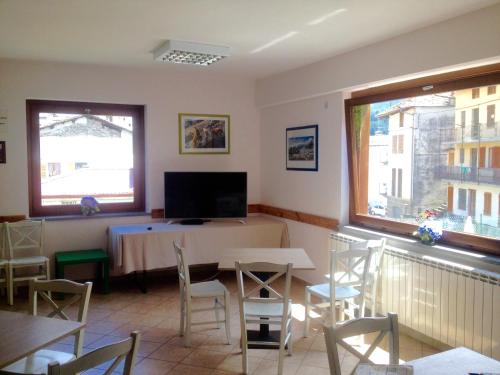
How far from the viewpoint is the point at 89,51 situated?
489 cm

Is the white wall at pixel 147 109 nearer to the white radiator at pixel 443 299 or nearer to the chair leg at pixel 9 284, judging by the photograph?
the chair leg at pixel 9 284

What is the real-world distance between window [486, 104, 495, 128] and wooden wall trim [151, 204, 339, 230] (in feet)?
6.57

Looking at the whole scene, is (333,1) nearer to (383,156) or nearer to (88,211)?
(383,156)

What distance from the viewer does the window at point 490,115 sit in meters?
3.58

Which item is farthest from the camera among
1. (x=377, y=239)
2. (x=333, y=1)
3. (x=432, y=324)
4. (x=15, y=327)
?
(x=377, y=239)

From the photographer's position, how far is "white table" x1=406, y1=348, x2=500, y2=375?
1896mm

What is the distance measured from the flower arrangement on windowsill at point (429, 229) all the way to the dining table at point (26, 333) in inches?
115

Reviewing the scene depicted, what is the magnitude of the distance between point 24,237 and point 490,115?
4940 millimetres

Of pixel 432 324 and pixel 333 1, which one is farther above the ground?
pixel 333 1

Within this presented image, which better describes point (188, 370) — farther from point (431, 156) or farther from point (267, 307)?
point (431, 156)

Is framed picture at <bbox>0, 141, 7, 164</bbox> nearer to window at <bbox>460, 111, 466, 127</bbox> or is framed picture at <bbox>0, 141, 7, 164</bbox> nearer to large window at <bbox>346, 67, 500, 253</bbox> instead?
large window at <bbox>346, 67, 500, 253</bbox>

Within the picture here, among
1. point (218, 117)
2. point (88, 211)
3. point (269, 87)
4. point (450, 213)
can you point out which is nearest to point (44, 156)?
point (88, 211)

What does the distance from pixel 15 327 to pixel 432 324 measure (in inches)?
123

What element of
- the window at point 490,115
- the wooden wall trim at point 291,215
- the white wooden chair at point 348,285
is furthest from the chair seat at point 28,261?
the window at point 490,115
